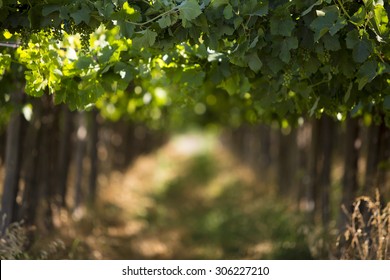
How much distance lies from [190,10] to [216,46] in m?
0.50

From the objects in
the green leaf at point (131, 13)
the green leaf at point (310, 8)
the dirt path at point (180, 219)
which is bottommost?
the dirt path at point (180, 219)

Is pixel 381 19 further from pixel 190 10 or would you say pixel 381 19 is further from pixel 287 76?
pixel 190 10

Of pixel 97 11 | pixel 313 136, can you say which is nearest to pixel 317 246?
pixel 313 136

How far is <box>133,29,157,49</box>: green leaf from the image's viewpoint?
4500 millimetres

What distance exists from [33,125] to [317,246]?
4224 mm

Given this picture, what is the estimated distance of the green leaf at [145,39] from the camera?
450cm

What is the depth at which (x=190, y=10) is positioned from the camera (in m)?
4.36

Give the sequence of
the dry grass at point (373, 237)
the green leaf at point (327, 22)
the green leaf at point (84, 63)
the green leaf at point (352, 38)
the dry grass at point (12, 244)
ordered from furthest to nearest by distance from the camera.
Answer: the dry grass at point (12, 244), the dry grass at point (373, 237), the green leaf at point (84, 63), the green leaf at point (352, 38), the green leaf at point (327, 22)

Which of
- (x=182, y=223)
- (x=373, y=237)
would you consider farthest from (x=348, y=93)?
(x=182, y=223)

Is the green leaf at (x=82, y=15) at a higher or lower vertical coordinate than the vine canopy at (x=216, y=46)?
higher

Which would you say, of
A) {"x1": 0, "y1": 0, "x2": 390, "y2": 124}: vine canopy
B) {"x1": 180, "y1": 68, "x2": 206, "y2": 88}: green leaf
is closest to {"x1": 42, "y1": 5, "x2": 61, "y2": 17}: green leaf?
{"x1": 0, "y1": 0, "x2": 390, "y2": 124}: vine canopy

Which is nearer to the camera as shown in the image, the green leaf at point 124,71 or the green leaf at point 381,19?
the green leaf at point 381,19

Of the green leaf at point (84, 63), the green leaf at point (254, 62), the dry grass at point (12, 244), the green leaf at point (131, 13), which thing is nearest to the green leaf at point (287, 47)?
the green leaf at point (254, 62)

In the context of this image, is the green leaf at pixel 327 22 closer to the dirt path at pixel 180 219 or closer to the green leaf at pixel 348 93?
the green leaf at pixel 348 93
